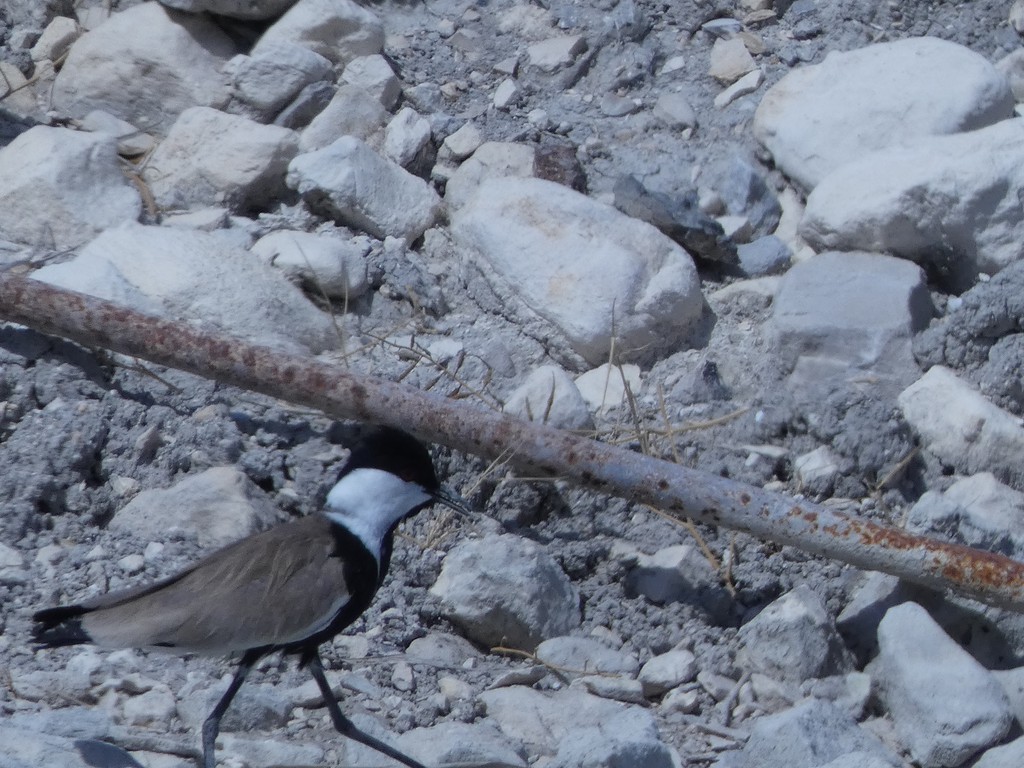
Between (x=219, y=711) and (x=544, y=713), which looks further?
(x=544, y=713)

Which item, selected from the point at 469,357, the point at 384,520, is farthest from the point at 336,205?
the point at 384,520

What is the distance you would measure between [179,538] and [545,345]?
147 centimetres

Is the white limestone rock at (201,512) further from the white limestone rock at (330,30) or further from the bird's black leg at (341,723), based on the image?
the white limestone rock at (330,30)

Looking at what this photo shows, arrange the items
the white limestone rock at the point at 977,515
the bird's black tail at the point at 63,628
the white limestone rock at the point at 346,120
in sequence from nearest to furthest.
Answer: the bird's black tail at the point at 63,628, the white limestone rock at the point at 977,515, the white limestone rock at the point at 346,120

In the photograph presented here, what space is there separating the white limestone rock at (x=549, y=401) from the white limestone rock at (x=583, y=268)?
13.5 inches

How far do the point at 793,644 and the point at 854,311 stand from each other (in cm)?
128

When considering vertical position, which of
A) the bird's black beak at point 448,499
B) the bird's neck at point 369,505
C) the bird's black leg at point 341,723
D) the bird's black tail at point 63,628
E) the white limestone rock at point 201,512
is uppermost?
the bird's black tail at point 63,628

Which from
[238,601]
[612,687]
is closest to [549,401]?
[612,687]

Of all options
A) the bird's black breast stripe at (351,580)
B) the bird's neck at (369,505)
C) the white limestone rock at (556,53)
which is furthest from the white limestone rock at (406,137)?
the bird's black breast stripe at (351,580)

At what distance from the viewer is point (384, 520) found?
3568mm

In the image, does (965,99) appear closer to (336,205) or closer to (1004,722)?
(336,205)

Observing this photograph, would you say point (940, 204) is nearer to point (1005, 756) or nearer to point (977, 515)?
point (977, 515)

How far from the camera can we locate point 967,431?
4.46 m

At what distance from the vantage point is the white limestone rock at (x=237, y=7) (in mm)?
5879
